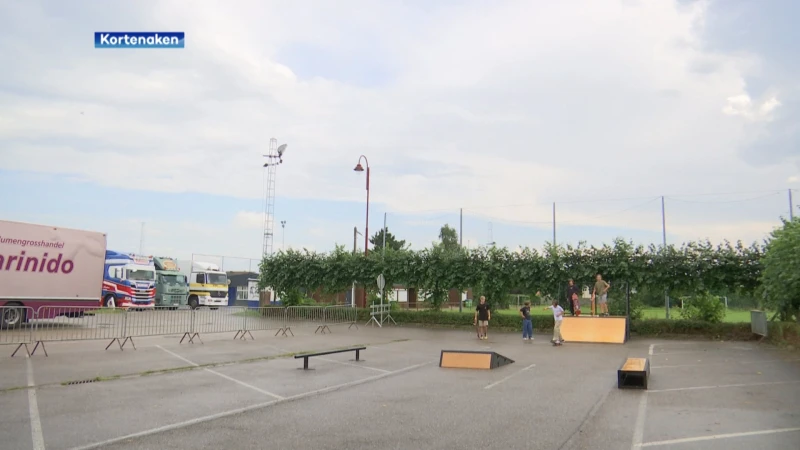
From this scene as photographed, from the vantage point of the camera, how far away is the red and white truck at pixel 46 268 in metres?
20.4

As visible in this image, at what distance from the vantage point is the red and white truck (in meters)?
20.4

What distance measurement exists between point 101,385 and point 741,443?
10.2 metres

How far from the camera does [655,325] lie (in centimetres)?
2339

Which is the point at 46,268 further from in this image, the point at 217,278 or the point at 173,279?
the point at 217,278

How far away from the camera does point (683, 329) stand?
22984 mm

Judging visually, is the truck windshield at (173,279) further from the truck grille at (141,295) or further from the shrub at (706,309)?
the shrub at (706,309)

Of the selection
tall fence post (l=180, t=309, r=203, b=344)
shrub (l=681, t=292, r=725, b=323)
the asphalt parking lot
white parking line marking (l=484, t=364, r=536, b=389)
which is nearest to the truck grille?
tall fence post (l=180, t=309, r=203, b=344)

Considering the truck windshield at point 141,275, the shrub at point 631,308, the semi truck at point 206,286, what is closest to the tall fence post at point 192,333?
the truck windshield at point 141,275

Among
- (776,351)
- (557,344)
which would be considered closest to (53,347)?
(557,344)

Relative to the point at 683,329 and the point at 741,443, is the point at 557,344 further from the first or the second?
the point at 741,443

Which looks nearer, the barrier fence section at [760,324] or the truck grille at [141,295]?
the barrier fence section at [760,324]

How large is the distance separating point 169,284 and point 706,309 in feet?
108

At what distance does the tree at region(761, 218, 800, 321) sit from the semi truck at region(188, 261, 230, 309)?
3572cm

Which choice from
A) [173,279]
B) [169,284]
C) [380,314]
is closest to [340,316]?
[380,314]
